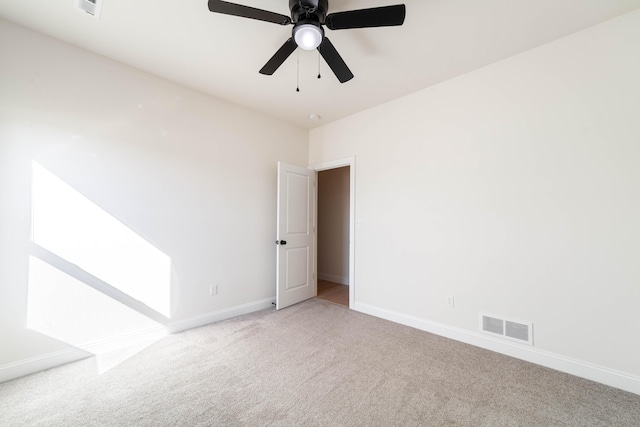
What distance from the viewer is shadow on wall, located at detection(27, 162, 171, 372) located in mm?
2127

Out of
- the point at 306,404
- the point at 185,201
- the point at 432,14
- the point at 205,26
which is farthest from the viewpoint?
the point at 185,201

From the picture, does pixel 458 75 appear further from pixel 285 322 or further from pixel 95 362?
pixel 95 362

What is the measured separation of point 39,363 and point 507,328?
411 centimetres

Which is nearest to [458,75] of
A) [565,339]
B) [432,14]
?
[432,14]

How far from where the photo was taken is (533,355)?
2.26m

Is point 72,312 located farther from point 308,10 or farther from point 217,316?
point 308,10

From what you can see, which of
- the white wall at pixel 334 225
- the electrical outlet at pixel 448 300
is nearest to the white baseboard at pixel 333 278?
the white wall at pixel 334 225

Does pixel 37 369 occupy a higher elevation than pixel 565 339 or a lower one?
lower

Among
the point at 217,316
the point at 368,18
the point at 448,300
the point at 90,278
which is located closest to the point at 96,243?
the point at 90,278

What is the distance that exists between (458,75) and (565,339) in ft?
8.80

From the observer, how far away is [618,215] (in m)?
1.95

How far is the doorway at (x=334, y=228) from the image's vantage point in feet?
16.8

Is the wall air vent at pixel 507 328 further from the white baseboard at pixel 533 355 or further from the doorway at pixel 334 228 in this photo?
the doorway at pixel 334 228

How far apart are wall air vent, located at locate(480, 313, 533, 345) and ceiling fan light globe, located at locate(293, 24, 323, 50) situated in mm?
2871
